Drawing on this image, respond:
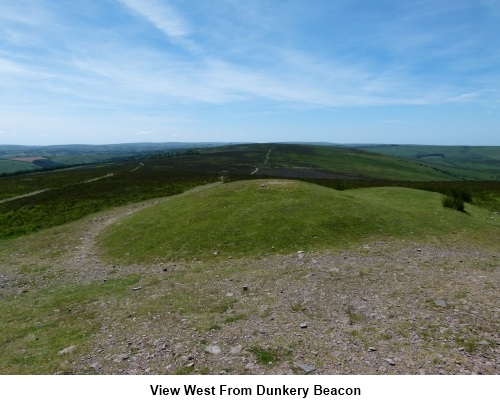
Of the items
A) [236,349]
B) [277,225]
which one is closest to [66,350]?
[236,349]

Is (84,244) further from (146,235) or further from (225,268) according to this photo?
(225,268)

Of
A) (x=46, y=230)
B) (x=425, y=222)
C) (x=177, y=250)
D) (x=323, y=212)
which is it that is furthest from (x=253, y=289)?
(x=46, y=230)

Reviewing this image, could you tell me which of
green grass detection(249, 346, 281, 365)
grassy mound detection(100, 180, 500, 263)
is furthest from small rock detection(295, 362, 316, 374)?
grassy mound detection(100, 180, 500, 263)

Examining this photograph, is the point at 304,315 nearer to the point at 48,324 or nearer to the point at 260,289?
the point at 260,289

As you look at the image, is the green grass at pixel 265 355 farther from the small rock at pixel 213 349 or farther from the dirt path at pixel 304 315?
the small rock at pixel 213 349

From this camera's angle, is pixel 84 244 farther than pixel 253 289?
Yes
